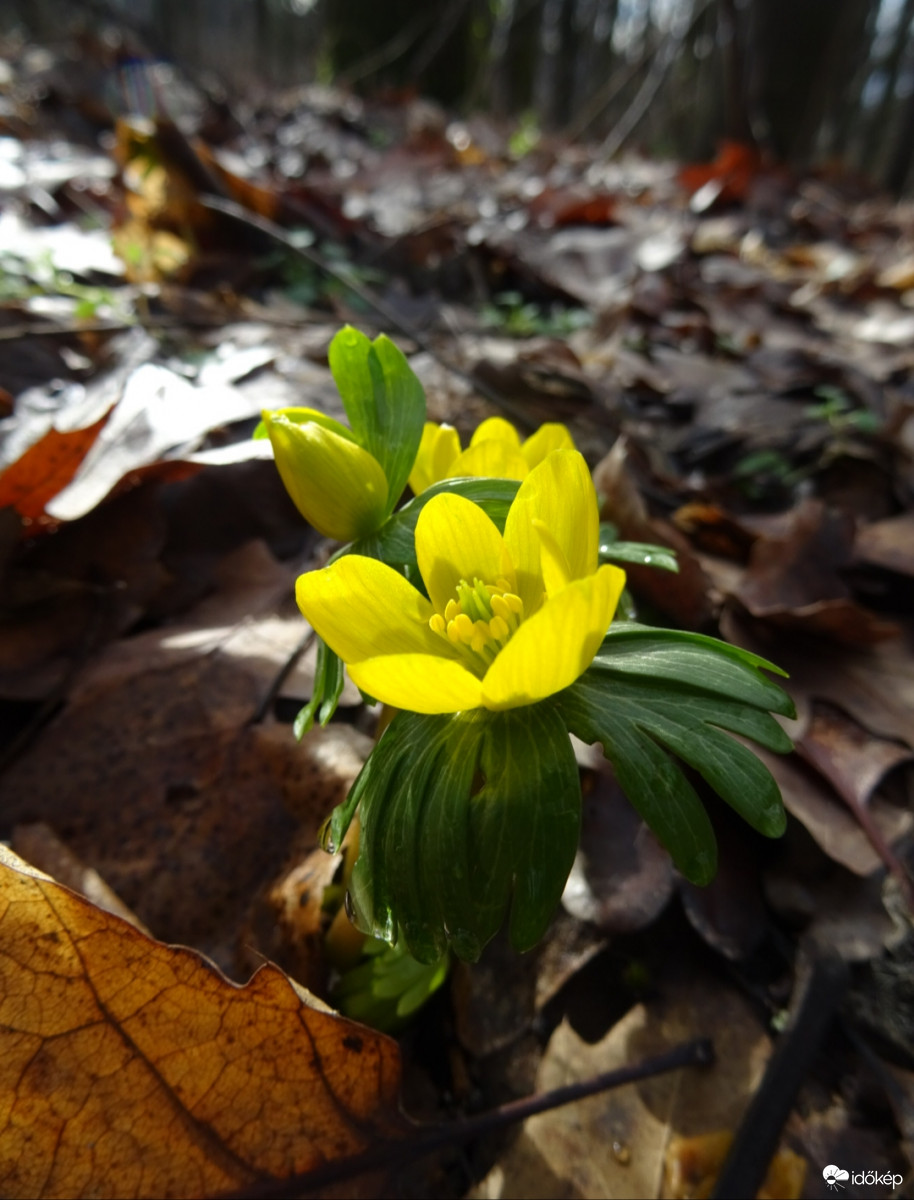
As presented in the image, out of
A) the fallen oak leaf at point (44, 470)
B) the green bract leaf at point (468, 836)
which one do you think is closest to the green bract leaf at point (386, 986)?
the green bract leaf at point (468, 836)

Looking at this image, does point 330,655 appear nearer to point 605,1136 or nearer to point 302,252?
point 605,1136

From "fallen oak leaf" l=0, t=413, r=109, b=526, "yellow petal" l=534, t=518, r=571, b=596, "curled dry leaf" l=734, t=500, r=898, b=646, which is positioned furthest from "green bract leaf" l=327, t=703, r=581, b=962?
"fallen oak leaf" l=0, t=413, r=109, b=526

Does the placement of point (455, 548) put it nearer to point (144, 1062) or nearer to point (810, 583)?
point (144, 1062)

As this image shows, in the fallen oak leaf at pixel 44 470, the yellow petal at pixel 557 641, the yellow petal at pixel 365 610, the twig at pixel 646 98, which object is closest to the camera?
the yellow petal at pixel 557 641

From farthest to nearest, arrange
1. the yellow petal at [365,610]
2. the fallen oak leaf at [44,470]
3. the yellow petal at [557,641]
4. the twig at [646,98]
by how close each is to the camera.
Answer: the twig at [646,98], the fallen oak leaf at [44,470], the yellow petal at [365,610], the yellow petal at [557,641]

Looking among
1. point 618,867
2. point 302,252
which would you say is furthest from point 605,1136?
point 302,252

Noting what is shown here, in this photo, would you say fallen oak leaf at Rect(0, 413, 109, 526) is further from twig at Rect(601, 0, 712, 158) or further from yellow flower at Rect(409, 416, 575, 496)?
twig at Rect(601, 0, 712, 158)

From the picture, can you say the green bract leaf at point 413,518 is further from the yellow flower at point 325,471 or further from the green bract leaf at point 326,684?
the green bract leaf at point 326,684
